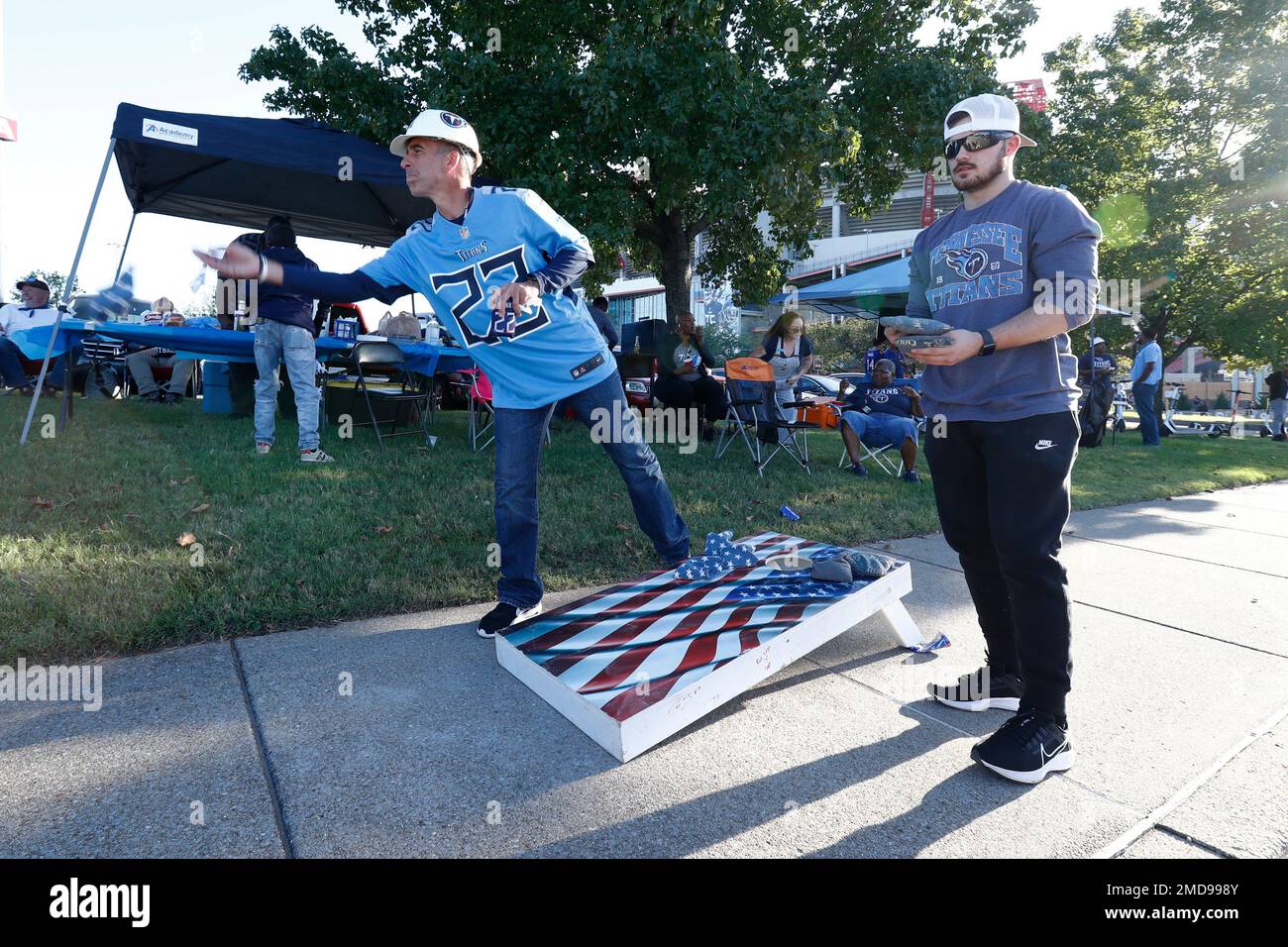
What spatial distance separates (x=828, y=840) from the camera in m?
2.02

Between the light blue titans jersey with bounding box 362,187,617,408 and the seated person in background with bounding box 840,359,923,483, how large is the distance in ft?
17.7

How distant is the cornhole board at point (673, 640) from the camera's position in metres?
2.47

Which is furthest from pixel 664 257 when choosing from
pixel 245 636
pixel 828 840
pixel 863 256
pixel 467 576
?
pixel 863 256

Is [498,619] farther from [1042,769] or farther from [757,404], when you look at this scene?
[757,404]

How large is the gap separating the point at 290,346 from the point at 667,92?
6083 mm

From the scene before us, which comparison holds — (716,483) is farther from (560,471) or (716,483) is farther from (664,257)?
(664,257)

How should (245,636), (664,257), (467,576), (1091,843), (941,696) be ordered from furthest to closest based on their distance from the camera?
(664,257) → (467,576) → (245,636) → (941,696) → (1091,843)

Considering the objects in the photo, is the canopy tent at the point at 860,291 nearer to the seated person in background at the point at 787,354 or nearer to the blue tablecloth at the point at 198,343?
the seated person in background at the point at 787,354

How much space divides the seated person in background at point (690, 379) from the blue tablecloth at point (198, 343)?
276 cm

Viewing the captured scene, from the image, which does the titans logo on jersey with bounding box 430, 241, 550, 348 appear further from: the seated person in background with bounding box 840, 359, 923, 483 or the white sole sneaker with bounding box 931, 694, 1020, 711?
the seated person in background with bounding box 840, 359, 923, 483

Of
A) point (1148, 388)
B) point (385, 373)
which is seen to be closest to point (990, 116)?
point (385, 373)

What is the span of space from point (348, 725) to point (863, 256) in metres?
50.1

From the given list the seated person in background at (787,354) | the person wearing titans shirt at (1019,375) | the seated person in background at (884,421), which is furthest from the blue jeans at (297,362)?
the person wearing titans shirt at (1019,375)

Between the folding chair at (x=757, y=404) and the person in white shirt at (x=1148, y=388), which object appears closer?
the folding chair at (x=757, y=404)
